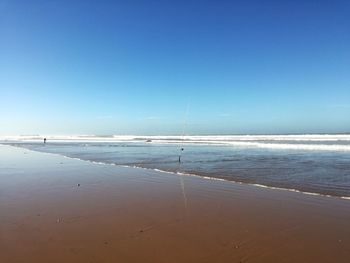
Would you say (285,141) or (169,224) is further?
(285,141)

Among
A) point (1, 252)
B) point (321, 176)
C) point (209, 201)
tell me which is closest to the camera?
point (1, 252)

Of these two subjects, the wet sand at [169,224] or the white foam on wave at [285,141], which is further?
the white foam on wave at [285,141]

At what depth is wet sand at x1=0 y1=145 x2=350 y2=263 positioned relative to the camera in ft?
17.3

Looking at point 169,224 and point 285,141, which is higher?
point 285,141

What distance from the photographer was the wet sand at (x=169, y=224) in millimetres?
5266

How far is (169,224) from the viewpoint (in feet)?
22.4

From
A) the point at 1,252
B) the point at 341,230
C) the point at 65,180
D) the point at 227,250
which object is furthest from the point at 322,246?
the point at 65,180

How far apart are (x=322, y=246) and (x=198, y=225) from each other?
7.16ft

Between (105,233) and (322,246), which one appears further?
(105,233)

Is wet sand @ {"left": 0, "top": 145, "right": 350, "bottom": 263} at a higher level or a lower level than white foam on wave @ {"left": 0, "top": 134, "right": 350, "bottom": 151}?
lower

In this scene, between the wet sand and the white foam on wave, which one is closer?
the wet sand

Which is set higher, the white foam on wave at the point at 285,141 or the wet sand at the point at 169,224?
the white foam on wave at the point at 285,141

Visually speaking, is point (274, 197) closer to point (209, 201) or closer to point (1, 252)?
point (209, 201)

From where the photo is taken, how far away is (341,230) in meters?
6.34
